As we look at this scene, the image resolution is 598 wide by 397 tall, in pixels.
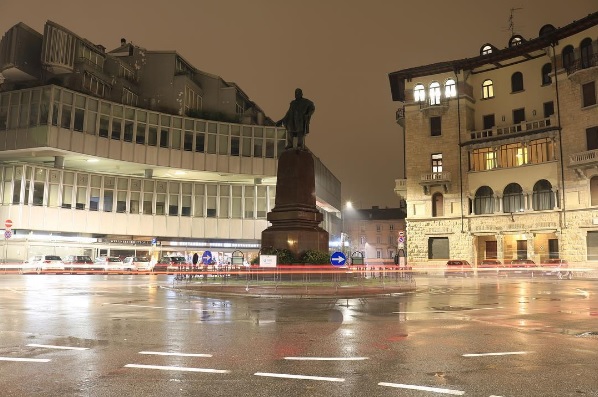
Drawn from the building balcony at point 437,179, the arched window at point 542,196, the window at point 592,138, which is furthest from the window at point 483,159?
the window at point 592,138

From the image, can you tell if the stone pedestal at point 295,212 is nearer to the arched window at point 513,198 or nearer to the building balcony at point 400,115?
the arched window at point 513,198

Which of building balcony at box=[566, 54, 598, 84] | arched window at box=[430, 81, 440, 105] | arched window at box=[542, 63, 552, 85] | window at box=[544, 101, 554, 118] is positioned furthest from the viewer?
arched window at box=[430, 81, 440, 105]

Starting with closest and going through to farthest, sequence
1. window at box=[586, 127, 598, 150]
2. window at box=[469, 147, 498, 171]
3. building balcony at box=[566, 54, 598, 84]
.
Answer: building balcony at box=[566, 54, 598, 84], window at box=[586, 127, 598, 150], window at box=[469, 147, 498, 171]

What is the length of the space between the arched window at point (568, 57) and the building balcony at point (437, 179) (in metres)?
15.3

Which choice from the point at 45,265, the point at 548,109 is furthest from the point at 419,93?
the point at 45,265

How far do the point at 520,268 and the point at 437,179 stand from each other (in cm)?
1500

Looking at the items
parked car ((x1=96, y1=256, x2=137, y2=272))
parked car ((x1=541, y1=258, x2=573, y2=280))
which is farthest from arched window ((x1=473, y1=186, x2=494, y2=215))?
parked car ((x1=96, y1=256, x2=137, y2=272))

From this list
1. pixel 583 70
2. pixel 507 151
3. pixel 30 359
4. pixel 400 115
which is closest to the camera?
pixel 30 359

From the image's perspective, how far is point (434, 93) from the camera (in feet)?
190

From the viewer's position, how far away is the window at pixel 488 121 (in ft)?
185

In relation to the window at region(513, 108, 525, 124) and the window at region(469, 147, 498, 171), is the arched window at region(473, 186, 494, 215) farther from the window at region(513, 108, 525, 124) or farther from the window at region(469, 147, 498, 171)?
the window at region(513, 108, 525, 124)

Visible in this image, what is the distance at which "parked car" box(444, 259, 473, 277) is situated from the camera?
151 feet

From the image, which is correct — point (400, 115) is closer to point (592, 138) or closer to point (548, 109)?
point (548, 109)

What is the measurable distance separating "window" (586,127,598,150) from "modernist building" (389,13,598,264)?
0.30 feet
